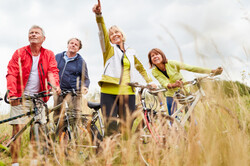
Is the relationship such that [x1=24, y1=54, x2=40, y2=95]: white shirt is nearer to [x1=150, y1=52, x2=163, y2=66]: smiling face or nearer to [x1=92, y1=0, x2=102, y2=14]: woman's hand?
[x1=92, y1=0, x2=102, y2=14]: woman's hand

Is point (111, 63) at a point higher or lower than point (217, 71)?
higher

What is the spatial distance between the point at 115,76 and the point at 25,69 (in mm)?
1142

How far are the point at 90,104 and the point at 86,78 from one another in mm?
758

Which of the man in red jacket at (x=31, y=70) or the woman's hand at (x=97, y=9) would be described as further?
the man in red jacket at (x=31, y=70)

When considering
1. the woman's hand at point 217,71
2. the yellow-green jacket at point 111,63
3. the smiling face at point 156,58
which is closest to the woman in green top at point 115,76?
the yellow-green jacket at point 111,63

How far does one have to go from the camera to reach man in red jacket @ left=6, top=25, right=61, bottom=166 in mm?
2592

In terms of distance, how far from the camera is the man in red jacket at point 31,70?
8.50 feet

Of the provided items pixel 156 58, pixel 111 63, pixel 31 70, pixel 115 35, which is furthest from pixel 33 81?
pixel 156 58

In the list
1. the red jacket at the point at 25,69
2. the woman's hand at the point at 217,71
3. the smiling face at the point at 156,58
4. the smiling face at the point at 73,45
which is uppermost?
the smiling face at the point at 73,45

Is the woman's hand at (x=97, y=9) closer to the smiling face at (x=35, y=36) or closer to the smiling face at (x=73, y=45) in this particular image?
the smiling face at (x=35, y=36)

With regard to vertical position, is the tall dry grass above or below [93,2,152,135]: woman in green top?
below

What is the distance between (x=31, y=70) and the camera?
272 cm

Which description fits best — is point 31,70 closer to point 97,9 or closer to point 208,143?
point 97,9

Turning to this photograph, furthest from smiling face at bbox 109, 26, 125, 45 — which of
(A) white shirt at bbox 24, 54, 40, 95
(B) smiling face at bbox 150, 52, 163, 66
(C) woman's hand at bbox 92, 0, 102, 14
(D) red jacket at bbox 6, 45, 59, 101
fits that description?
(A) white shirt at bbox 24, 54, 40, 95
